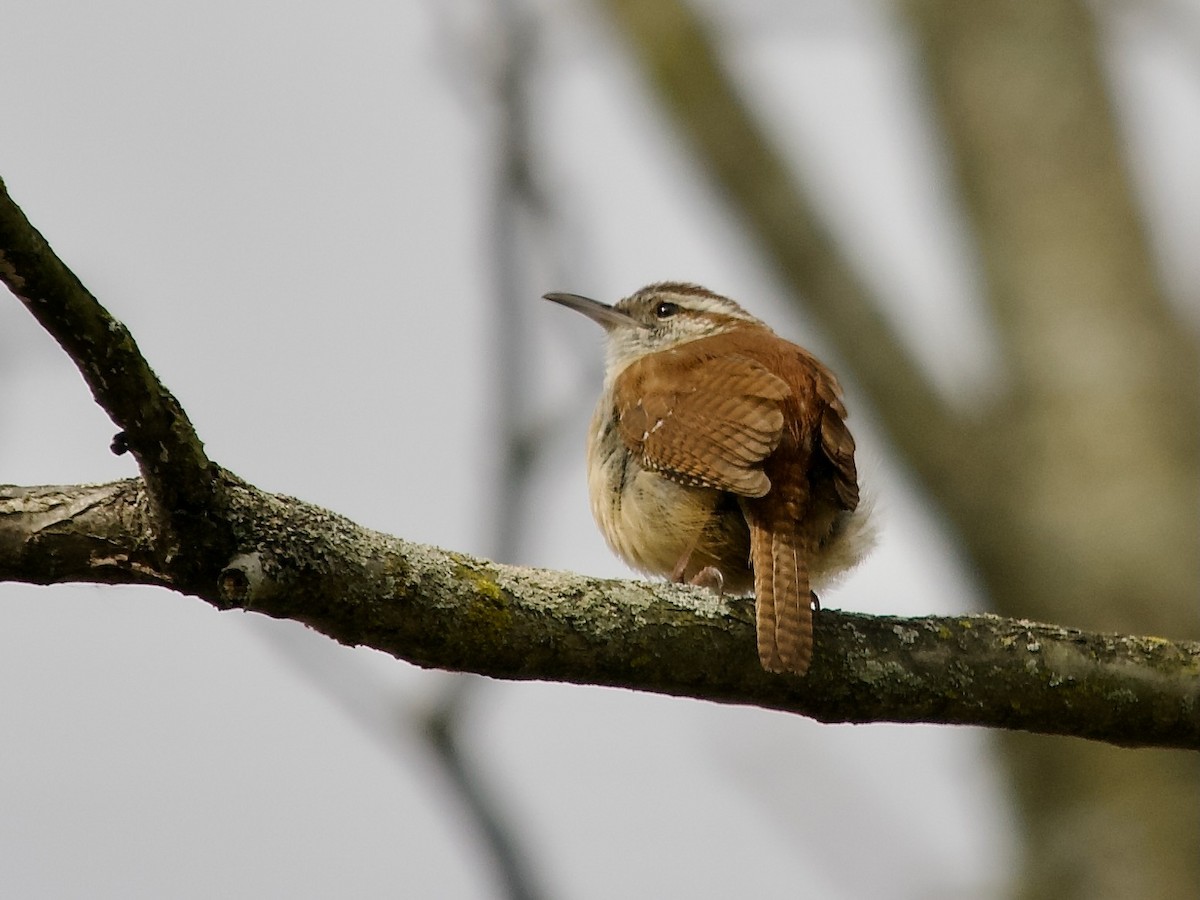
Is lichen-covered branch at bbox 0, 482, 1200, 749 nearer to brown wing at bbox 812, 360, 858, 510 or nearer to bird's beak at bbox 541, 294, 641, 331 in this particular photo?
brown wing at bbox 812, 360, 858, 510

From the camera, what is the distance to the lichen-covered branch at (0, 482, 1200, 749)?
2893 millimetres

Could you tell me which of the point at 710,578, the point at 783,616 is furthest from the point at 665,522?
the point at 783,616

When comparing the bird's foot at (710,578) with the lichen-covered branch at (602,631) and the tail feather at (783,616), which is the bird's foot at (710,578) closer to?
the tail feather at (783,616)

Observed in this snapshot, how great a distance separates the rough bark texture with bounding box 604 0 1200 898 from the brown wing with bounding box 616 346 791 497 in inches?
122

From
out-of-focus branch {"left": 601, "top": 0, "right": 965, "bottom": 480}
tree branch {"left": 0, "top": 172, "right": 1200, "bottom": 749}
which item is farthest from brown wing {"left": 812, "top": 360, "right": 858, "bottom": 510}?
out-of-focus branch {"left": 601, "top": 0, "right": 965, "bottom": 480}

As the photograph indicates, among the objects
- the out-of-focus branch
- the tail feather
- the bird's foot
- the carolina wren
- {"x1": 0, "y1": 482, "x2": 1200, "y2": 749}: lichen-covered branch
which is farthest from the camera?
the out-of-focus branch

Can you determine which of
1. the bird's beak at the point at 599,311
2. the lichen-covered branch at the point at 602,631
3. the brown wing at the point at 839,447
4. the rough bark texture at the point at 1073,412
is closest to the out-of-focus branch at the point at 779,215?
the rough bark texture at the point at 1073,412

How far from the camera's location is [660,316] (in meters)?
6.80

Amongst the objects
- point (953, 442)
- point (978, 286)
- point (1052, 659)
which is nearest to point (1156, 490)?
point (953, 442)

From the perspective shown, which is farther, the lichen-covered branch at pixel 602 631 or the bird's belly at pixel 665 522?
the bird's belly at pixel 665 522

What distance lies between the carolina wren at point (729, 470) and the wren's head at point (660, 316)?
128 centimetres

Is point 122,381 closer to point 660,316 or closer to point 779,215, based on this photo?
point 660,316

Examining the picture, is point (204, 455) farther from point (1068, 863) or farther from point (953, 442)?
point (1068, 863)

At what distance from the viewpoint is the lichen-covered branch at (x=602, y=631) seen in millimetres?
2893
